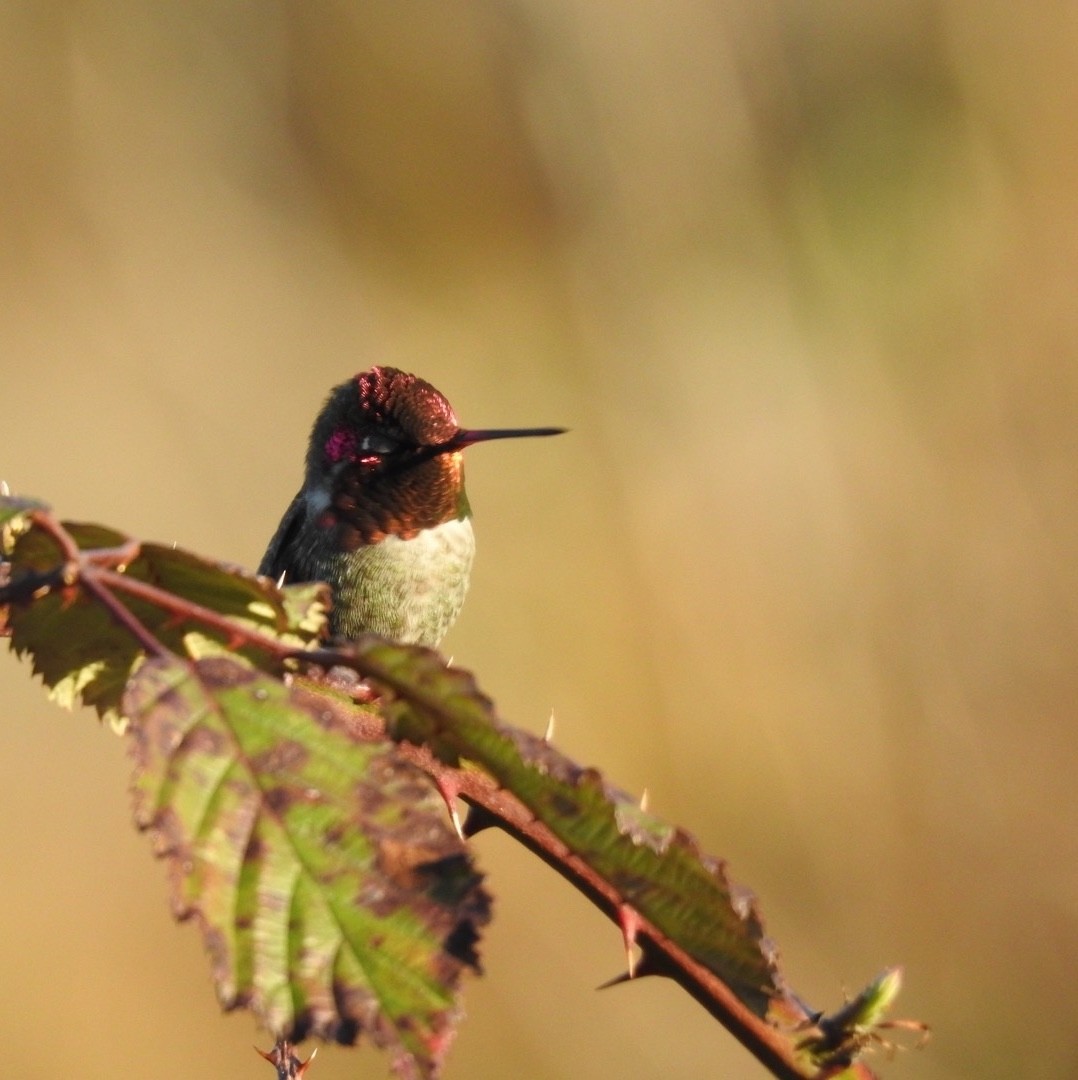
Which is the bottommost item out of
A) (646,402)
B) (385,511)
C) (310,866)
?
(310,866)

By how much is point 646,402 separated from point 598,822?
17.1 feet

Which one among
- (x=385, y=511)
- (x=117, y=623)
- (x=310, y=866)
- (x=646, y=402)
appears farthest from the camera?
(x=646, y=402)

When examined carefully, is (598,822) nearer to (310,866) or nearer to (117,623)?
(310,866)

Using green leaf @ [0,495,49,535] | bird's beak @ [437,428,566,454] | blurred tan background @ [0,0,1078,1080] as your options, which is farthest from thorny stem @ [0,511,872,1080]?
blurred tan background @ [0,0,1078,1080]

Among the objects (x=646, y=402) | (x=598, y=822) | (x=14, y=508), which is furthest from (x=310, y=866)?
(x=646, y=402)

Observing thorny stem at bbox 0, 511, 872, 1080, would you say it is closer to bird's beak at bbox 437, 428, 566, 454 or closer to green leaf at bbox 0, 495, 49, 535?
green leaf at bbox 0, 495, 49, 535

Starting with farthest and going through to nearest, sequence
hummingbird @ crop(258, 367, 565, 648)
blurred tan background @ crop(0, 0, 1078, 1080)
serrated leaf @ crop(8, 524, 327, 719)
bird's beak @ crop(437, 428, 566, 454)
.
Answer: blurred tan background @ crop(0, 0, 1078, 1080)
hummingbird @ crop(258, 367, 565, 648)
bird's beak @ crop(437, 428, 566, 454)
serrated leaf @ crop(8, 524, 327, 719)

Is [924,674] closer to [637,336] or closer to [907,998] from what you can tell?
[907,998]

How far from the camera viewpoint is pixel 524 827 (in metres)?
1.20

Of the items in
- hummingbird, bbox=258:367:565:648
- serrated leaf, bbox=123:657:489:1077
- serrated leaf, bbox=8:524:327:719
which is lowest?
serrated leaf, bbox=123:657:489:1077

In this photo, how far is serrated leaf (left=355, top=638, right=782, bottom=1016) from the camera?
42.1 inches

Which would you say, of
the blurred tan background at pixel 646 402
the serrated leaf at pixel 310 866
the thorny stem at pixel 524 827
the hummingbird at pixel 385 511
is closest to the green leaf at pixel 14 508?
the thorny stem at pixel 524 827

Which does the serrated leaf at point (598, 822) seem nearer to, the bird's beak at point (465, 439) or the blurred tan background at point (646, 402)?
the bird's beak at point (465, 439)

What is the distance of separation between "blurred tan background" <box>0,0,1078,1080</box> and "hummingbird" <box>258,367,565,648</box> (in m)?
2.75
